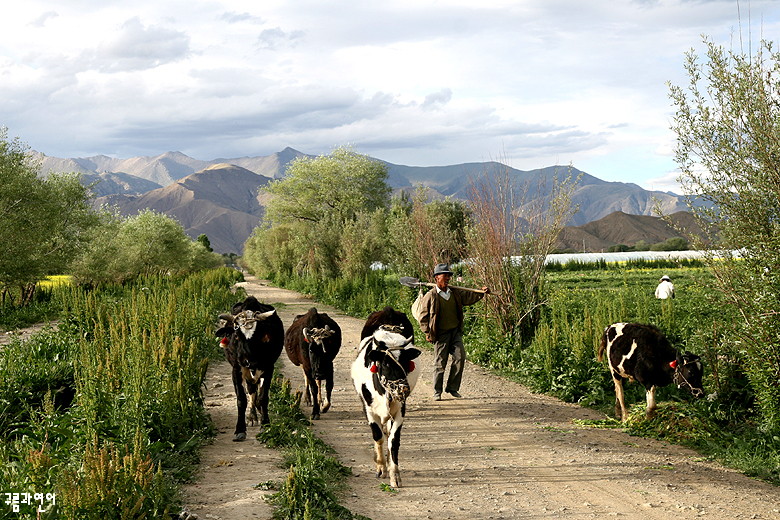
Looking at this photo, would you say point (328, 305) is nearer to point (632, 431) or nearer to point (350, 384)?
point (350, 384)

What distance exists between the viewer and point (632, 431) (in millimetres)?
8805

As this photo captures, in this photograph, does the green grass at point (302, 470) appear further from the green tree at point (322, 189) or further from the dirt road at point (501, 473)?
the green tree at point (322, 189)

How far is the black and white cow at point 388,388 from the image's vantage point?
6535 millimetres

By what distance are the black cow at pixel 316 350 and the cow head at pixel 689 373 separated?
4.80 meters

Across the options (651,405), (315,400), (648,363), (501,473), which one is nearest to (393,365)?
(501,473)

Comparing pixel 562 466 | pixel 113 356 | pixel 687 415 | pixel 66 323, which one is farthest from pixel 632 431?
pixel 66 323

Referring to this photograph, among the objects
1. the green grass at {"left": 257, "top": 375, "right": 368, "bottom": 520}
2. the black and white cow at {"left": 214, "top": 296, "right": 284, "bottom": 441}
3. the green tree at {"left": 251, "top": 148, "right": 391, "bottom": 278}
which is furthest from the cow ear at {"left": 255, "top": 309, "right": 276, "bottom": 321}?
the green tree at {"left": 251, "top": 148, "right": 391, "bottom": 278}

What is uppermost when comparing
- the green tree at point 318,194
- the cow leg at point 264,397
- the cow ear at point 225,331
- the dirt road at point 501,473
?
the green tree at point 318,194

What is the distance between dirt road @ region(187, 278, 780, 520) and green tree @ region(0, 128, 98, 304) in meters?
14.1

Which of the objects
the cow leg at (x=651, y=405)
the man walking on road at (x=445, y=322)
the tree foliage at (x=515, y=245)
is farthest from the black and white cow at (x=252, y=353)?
the tree foliage at (x=515, y=245)

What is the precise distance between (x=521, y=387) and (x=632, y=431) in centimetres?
323

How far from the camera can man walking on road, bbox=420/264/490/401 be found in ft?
35.1

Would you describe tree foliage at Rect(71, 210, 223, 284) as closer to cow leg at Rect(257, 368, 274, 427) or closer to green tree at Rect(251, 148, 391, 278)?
green tree at Rect(251, 148, 391, 278)

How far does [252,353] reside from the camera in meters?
8.20
